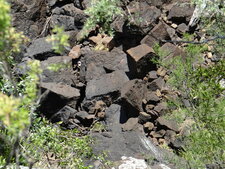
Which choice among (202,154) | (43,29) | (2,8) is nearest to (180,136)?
(202,154)

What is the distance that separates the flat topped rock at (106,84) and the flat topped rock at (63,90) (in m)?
0.50

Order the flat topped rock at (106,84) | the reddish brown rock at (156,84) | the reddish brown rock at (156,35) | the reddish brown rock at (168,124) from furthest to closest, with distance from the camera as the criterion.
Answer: the reddish brown rock at (156,35)
the flat topped rock at (106,84)
the reddish brown rock at (156,84)
the reddish brown rock at (168,124)

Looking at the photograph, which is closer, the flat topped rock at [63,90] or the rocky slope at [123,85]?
the rocky slope at [123,85]

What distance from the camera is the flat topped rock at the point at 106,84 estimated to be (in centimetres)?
1230

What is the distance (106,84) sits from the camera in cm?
1255

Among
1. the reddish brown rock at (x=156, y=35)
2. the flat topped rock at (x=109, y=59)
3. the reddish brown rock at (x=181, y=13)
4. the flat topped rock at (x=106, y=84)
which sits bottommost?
the flat topped rock at (x=106, y=84)

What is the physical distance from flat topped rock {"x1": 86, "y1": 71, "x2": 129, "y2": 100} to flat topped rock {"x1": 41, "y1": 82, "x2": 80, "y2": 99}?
500 millimetres

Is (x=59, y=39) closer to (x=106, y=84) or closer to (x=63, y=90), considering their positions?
(x=106, y=84)

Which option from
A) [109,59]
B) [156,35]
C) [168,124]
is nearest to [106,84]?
[109,59]

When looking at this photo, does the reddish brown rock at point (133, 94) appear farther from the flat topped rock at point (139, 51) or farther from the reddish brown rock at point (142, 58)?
the flat topped rock at point (139, 51)

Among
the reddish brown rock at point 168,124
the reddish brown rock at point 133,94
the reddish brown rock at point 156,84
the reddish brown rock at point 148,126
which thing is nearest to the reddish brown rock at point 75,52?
the reddish brown rock at point 133,94

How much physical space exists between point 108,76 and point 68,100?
1749mm

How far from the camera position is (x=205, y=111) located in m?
6.02

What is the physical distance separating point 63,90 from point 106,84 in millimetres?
1625
